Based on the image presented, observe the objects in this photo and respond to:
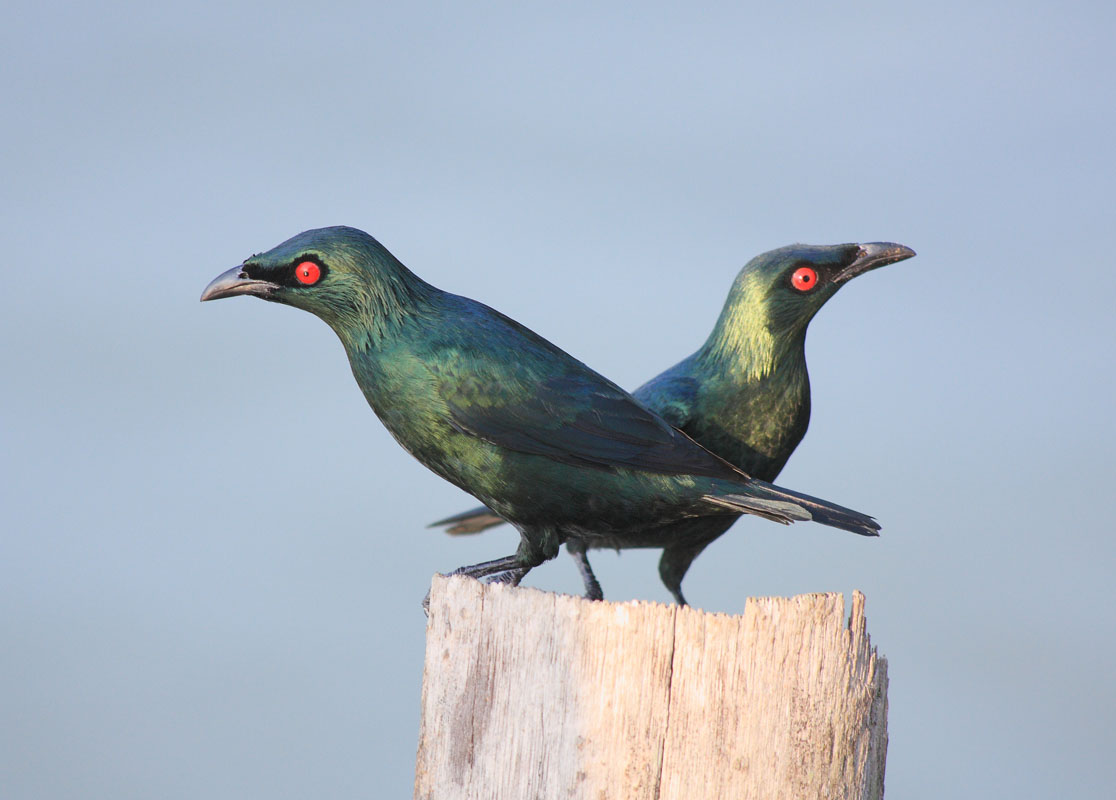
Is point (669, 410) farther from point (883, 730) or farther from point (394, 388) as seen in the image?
point (883, 730)

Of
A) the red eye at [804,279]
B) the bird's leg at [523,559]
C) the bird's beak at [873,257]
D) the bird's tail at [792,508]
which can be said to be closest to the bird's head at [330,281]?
the bird's leg at [523,559]

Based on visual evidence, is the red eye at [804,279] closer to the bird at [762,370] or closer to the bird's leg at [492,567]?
the bird at [762,370]

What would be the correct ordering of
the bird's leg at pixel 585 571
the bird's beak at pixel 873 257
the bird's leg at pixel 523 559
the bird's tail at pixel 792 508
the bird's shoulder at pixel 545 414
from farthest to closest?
the bird's leg at pixel 585 571
the bird's beak at pixel 873 257
the bird's leg at pixel 523 559
the bird's shoulder at pixel 545 414
the bird's tail at pixel 792 508

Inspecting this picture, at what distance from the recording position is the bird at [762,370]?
12.9ft

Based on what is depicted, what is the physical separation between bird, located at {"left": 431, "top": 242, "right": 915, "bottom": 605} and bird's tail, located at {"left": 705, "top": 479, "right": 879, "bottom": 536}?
0.54 metres

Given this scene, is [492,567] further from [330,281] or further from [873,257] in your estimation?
[873,257]

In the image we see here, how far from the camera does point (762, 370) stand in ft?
13.0

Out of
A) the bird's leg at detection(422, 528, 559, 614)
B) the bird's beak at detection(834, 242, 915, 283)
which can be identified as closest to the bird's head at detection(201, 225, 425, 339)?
the bird's leg at detection(422, 528, 559, 614)

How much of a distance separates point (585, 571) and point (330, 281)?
149cm

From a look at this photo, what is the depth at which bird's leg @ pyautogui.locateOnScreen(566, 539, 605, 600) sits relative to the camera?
4.19 meters

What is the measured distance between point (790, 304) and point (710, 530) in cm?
86

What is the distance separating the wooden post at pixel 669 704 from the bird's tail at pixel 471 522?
2.00 metres

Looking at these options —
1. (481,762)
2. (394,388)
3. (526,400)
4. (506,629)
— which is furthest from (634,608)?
(394,388)

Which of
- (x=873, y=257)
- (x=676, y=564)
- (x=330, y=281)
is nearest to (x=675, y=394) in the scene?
(x=676, y=564)
